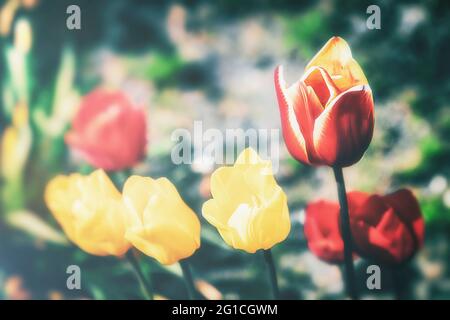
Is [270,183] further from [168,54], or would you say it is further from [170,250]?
[168,54]

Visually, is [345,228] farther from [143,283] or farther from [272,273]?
[143,283]

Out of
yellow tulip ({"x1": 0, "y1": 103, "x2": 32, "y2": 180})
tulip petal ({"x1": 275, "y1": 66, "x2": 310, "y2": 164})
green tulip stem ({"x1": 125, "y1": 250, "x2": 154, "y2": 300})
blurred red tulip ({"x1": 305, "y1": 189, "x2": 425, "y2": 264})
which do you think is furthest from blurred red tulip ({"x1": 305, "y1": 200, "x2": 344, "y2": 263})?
yellow tulip ({"x1": 0, "y1": 103, "x2": 32, "y2": 180})

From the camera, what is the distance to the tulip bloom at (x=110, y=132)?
1.07 meters

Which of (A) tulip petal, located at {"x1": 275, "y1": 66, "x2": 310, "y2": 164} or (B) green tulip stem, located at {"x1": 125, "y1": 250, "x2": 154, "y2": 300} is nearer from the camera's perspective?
(A) tulip petal, located at {"x1": 275, "y1": 66, "x2": 310, "y2": 164}

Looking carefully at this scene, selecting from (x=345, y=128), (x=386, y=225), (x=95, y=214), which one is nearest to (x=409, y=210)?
(x=386, y=225)

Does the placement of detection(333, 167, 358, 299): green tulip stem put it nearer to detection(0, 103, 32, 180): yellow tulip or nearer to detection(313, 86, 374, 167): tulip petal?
detection(313, 86, 374, 167): tulip petal

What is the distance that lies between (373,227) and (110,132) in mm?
505

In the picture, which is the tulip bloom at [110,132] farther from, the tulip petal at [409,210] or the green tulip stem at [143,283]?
the tulip petal at [409,210]

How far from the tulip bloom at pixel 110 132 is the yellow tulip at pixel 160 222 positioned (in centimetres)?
8

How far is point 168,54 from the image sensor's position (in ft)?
3.78

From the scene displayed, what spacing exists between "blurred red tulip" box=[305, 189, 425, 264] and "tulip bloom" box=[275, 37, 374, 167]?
0.29ft

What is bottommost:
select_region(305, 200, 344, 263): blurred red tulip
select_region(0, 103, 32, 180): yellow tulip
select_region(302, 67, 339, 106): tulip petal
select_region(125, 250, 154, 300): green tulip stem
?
select_region(125, 250, 154, 300): green tulip stem

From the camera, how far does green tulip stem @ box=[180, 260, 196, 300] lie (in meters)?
1.07

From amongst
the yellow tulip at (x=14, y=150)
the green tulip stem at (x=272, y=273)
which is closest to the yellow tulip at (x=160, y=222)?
the green tulip stem at (x=272, y=273)
